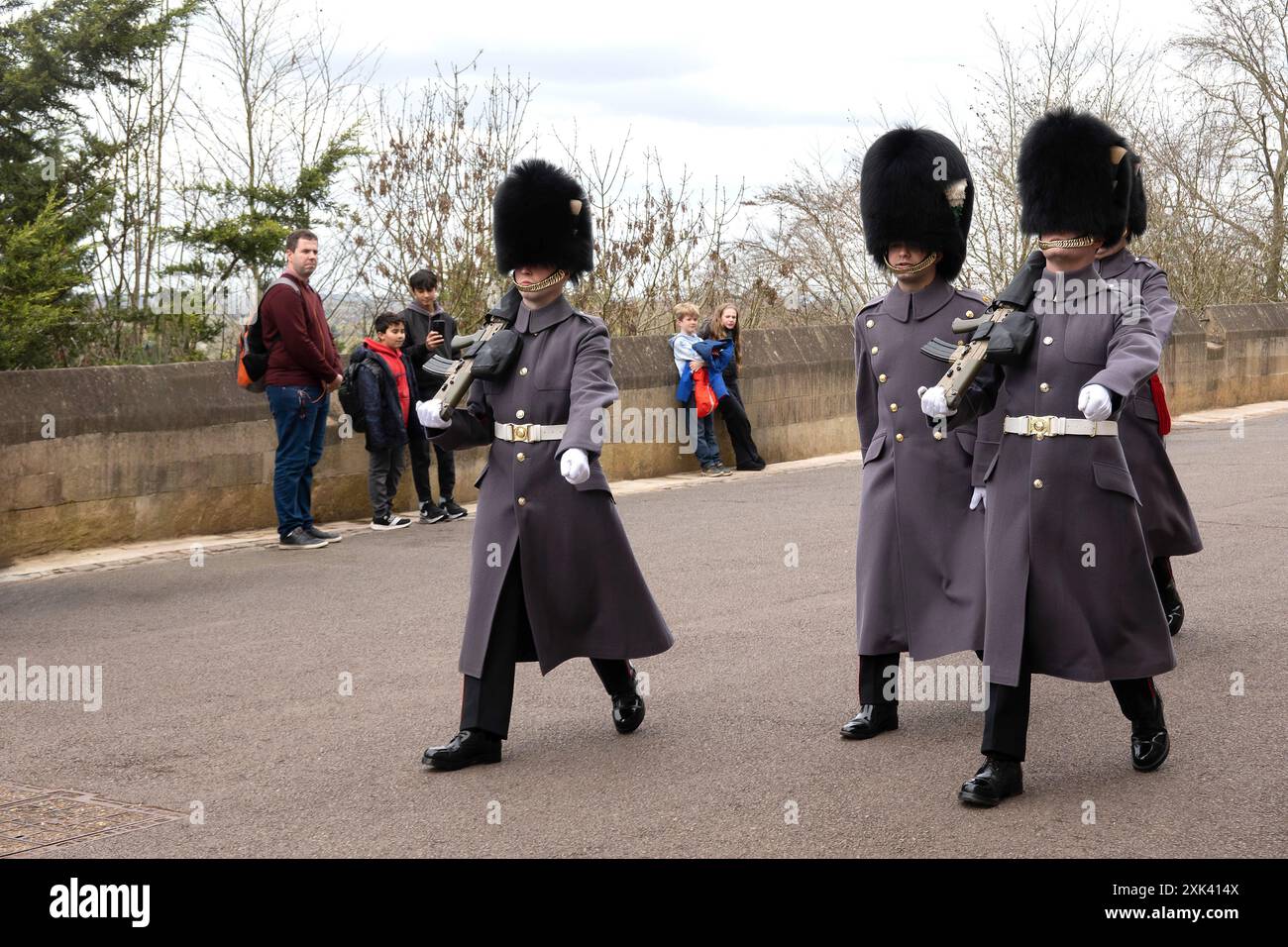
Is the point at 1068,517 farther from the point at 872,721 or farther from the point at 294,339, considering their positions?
the point at 294,339

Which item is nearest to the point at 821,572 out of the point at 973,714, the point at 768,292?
the point at 973,714

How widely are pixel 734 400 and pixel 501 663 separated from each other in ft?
33.7

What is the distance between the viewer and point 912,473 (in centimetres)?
621

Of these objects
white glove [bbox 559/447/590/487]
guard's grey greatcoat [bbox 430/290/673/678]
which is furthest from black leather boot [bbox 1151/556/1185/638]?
white glove [bbox 559/447/590/487]

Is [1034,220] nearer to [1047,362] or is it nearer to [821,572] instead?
[1047,362]

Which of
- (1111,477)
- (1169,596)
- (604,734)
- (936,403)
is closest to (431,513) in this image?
(1169,596)

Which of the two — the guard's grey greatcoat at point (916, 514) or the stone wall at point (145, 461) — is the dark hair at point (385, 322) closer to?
the stone wall at point (145, 461)

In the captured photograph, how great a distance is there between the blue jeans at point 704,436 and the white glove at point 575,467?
397 inches

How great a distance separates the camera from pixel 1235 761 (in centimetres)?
567

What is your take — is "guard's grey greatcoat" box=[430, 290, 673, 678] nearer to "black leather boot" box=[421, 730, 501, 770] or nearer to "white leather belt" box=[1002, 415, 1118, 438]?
"black leather boot" box=[421, 730, 501, 770]

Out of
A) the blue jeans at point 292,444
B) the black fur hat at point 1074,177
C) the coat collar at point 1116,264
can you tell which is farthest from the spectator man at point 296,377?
the black fur hat at point 1074,177

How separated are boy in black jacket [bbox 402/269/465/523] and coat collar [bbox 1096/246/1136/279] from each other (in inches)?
242

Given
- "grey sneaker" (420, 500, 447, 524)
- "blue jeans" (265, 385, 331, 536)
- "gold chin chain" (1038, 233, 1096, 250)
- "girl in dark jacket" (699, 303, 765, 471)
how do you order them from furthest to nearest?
"girl in dark jacket" (699, 303, 765, 471)
"grey sneaker" (420, 500, 447, 524)
"blue jeans" (265, 385, 331, 536)
"gold chin chain" (1038, 233, 1096, 250)

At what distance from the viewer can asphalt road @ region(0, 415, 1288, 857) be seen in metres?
5.03
